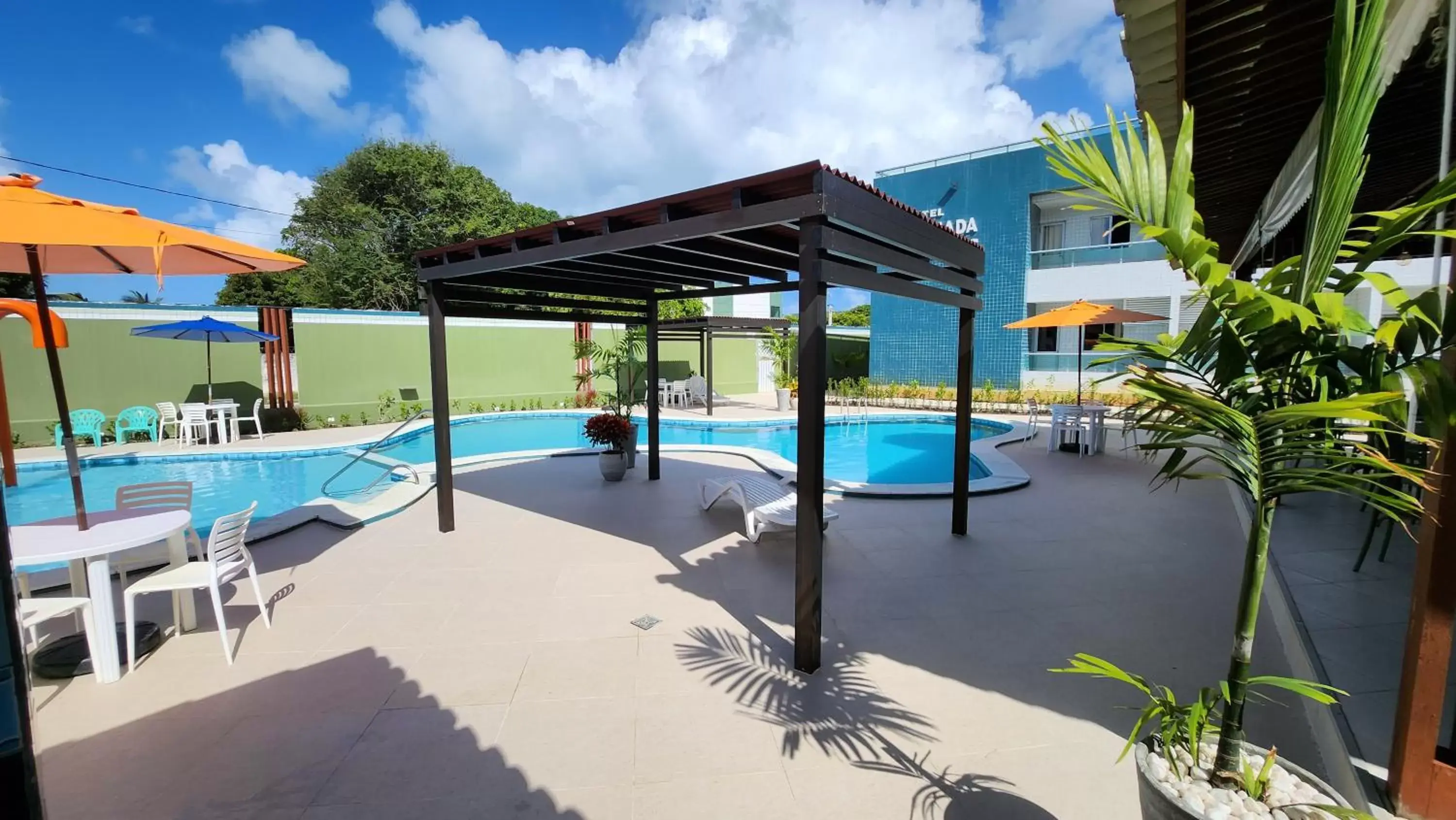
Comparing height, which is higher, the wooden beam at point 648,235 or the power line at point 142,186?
the power line at point 142,186

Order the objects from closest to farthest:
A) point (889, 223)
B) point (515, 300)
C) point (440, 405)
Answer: point (889, 223) → point (440, 405) → point (515, 300)

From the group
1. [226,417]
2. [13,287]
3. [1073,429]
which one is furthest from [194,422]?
[13,287]

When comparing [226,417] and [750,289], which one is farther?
[226,417]

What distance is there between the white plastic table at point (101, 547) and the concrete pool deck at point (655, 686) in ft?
0.69

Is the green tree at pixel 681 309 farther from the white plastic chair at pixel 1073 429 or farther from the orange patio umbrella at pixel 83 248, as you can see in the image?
the orange patio umbrella at pixel 83 248

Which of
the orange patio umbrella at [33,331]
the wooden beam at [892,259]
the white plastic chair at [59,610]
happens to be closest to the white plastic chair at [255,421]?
the orange patio umbrella at [33,331]

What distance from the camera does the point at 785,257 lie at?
18.1 feet

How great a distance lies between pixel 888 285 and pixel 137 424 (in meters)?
15.4

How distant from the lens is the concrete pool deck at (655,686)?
249 cm

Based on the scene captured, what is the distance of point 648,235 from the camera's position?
405cm

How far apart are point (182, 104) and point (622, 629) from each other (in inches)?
1498

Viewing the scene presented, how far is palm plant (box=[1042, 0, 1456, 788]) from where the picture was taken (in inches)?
56.3

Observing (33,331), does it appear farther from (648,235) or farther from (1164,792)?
(1164,792)

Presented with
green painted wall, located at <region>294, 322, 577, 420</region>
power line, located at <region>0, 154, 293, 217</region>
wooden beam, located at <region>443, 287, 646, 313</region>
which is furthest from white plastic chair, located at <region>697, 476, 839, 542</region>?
power line, located at <region>0, 154, 293, 217</region>
